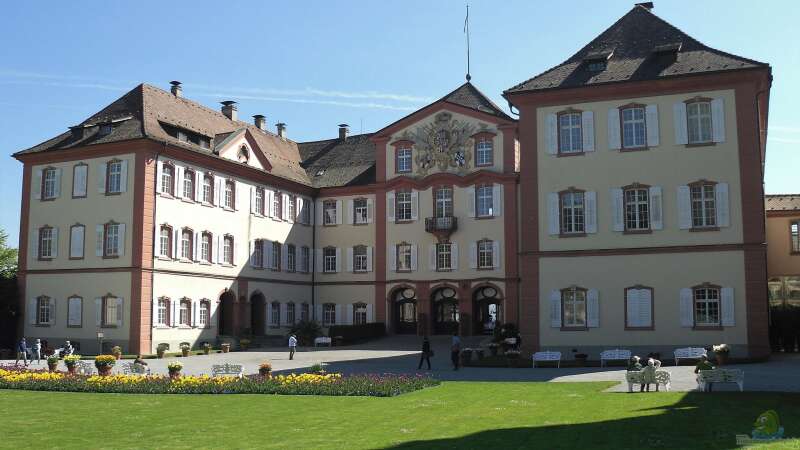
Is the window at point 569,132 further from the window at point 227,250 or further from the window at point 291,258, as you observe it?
the window at point 291,258

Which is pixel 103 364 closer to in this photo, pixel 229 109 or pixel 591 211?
pixel 591 211

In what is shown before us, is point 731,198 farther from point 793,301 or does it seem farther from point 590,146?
point 793,301

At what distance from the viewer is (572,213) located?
34500mm

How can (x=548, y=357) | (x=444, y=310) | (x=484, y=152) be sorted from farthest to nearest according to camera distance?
(x=444, y=310)
(x=484, y=152)
(x=548, y=357)

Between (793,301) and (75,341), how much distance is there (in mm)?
37673

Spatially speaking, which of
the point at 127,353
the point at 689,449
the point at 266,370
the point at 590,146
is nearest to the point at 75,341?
the point at 127,353

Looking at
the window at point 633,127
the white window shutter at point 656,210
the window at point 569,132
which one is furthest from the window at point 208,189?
the white window shutter at point 656,210

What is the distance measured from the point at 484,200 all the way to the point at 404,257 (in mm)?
6377

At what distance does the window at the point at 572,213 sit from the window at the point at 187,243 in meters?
20.3

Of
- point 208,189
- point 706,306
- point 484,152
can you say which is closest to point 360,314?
point 484,152

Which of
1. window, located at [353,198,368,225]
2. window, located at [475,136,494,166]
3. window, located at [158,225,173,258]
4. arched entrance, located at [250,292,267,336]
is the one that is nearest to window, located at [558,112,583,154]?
window, located at [475,136,494,166]

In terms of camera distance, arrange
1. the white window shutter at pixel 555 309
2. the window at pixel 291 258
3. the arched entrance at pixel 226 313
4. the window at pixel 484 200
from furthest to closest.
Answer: the window at pixel 291 258, the window at pixel 484 200, the arched entrance at pixel 226 313, the white window shutter at pixel 555 309

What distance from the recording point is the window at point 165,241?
Answer: 4270cm

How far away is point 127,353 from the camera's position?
41.0 meters
